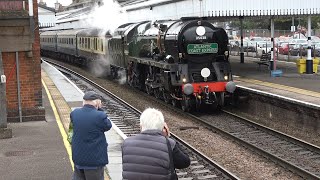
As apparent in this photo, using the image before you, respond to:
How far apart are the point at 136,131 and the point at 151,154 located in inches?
321

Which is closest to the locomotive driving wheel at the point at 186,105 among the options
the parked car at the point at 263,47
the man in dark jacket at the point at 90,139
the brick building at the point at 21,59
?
the brick building at the point at 21,59

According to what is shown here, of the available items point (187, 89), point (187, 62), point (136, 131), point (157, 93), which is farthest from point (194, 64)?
point (136, 131)

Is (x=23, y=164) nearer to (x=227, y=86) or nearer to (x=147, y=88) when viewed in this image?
(x=227, y=86)

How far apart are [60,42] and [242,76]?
82.3ft

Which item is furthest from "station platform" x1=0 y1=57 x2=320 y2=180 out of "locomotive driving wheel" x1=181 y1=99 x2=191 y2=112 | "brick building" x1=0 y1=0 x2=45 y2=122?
"locomotive driving wheel" x1=181 y1=99 x2=191 y2=112

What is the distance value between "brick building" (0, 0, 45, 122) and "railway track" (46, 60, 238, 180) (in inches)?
91.7

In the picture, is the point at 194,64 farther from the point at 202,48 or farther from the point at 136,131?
the point at 136,131

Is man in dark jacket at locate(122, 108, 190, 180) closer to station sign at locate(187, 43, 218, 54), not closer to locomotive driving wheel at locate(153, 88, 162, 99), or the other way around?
station sign at locate(187, 43, 218, 54)

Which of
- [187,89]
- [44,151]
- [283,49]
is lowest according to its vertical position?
[44,151]

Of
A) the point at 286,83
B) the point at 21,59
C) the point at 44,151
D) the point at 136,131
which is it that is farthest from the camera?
the point at 286,83

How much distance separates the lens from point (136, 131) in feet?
39.3

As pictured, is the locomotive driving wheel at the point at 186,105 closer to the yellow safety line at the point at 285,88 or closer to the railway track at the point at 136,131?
the railway track at the point at 136,131

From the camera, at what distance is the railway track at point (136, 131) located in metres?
8.16

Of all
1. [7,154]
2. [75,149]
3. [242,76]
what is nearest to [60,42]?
[242,76]
